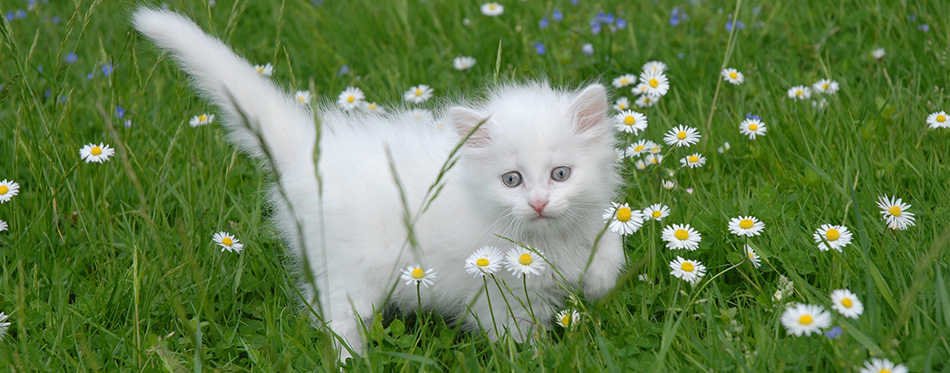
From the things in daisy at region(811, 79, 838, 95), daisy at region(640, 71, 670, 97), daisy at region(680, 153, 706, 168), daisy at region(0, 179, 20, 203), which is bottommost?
daisy at region(0, 179, 20, 203)

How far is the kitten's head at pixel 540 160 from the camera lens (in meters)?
2.30

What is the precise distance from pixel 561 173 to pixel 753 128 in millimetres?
1193

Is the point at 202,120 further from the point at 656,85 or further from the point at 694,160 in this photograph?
the point at 694,160

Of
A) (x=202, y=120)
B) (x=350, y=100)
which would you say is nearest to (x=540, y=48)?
(x=350, y=100)

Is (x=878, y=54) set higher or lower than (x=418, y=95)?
higher

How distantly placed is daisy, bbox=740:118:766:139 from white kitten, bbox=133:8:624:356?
33.7 inches

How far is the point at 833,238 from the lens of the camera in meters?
2.36

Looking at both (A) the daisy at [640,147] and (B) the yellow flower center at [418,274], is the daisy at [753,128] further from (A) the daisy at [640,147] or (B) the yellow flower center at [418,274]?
(B) the yellow flower center at [418,274]

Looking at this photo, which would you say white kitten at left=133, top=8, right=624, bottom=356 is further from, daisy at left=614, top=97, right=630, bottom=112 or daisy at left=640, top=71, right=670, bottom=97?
daisy at left=614, top=97, right=630, bottom=112

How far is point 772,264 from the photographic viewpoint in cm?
257

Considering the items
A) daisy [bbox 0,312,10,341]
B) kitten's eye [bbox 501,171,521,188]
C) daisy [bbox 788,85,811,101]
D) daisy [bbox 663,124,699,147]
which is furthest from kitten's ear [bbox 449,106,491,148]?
daisy [bbox 788,85,811,101]

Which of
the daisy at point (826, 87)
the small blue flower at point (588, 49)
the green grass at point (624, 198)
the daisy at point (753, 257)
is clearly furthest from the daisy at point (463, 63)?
the daisy at point (753, 257)

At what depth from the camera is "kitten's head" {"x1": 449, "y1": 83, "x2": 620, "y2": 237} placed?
2.30 metres

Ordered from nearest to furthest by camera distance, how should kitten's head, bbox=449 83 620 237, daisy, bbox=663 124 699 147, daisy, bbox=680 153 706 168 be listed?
1. kitten's head, bbox=449 83 620 237
2. daisy, bbox=663 124 699 147
3. daisy, bbox=680 153 706 168
